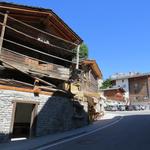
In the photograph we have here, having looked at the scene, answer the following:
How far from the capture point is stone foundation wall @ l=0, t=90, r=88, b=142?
47.4ft

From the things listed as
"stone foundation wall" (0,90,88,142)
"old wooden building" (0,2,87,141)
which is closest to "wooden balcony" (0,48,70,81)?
"old wooden building" (0,2,87,141)

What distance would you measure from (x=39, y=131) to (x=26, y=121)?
445 cm

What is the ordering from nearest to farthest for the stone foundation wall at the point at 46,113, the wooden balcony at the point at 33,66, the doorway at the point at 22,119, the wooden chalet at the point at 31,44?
1. the stone foundation wall at the point at 46,113
2. the wooden balcony at the point at 33,66
3. the wooden chalet at the point at 31,44
4. the doorway at the point at 22,119

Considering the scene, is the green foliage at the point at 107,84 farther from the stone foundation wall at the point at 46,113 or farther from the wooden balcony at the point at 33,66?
the wooden balcony at the point at 33,66

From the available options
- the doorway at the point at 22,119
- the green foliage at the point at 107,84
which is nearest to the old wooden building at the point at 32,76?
the doorway at the point at 22,119

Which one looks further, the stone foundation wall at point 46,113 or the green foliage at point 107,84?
the green foliage at point 107,84

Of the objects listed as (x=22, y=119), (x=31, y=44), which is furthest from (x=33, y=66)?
(x=22, y=119)

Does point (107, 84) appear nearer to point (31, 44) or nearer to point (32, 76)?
point (31, 44)

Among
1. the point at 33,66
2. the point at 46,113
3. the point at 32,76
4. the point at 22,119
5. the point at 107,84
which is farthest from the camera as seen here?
the point at 107,84

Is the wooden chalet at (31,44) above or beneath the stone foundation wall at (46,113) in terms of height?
above

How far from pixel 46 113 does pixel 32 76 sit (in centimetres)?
253

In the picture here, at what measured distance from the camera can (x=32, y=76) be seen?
17641 millimetres

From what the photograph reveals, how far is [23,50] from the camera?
2009cm

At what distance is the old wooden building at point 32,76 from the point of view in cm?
1531
